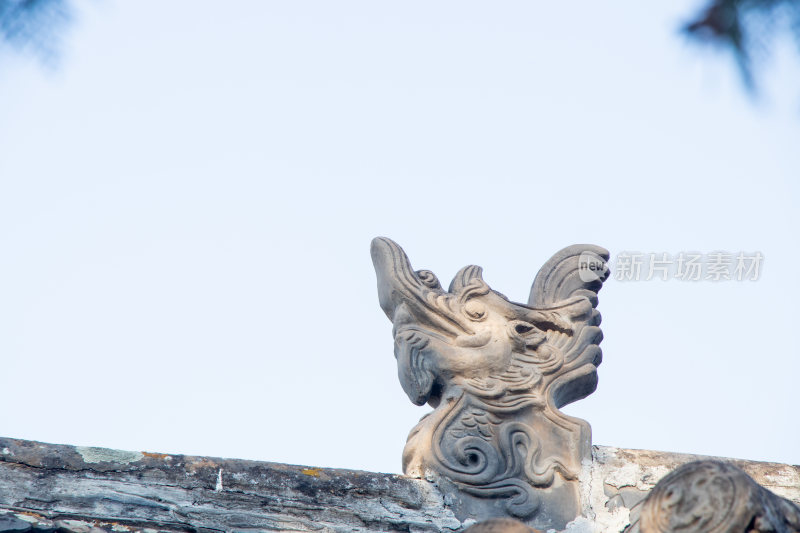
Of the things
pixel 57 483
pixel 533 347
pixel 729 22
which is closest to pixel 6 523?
pixel 57 483

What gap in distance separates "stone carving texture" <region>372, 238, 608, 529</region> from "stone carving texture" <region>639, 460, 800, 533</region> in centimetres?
175

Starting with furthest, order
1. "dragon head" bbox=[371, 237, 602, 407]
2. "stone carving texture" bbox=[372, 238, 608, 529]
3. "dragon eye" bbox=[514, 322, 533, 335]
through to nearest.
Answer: "dragon eye" bbox=[514, 322, 533, 335]
"dragon head" bbox=[371, 237, 602, 407]
"stone carving texture" bbox=[372, 238, 608, 529]

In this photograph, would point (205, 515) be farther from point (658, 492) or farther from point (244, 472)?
point (658, 492)

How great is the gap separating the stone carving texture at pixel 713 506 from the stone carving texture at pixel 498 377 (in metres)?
1.75

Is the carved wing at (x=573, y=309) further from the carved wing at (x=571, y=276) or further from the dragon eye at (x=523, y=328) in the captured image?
the dragon eye at (x=523, y=328)

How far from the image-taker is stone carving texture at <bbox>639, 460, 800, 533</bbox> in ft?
18.2

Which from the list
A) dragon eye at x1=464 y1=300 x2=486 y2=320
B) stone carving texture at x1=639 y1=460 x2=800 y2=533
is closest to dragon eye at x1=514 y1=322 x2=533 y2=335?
dragon eye at x1=464 y1=300 x2=486 y2=320

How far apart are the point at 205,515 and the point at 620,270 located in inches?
133

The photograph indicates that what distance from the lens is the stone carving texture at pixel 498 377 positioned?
7.61m

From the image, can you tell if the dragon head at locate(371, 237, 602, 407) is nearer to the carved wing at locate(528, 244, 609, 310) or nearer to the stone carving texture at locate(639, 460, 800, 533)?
the carved wing at locate(528, 244, 609, 310)

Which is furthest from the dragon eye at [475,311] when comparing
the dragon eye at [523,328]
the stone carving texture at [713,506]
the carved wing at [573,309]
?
the stone carving texture at [713,506]

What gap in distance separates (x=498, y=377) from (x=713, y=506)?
250 cm

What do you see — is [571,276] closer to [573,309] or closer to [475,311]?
[573,309]

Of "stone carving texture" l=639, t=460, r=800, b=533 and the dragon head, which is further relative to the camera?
the dragon head
